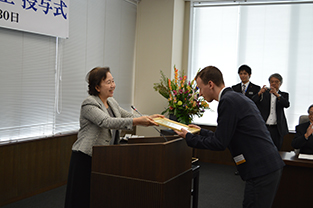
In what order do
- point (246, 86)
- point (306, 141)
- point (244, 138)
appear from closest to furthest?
point (244, 138)
point (306, 141)
point (246, 86)

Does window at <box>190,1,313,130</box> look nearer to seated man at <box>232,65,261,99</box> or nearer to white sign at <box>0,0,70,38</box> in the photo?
seated man at <box>232,65,261,99</box>

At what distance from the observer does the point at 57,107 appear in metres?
4.31

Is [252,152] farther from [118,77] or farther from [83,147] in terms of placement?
[118,77]

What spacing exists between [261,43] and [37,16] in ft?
13.1

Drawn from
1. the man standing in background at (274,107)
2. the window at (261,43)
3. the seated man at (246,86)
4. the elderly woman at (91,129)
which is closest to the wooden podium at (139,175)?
the elderly woman at (91,129)

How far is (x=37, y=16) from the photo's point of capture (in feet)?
12.4

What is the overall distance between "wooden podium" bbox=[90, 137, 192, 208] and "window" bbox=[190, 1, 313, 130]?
3.46 meters

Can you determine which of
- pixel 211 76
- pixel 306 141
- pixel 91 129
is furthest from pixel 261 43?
pixel 91 129

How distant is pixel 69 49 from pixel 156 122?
8.80 ft

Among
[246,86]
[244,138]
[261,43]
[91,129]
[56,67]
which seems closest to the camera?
[244,138]

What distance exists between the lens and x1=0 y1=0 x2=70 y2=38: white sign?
3.44m

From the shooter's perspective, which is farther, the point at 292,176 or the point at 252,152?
the point at 292,176

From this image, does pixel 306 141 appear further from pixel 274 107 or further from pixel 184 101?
pixel 184 101

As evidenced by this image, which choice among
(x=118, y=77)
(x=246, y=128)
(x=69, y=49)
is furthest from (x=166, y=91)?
(x=246, y=128)
